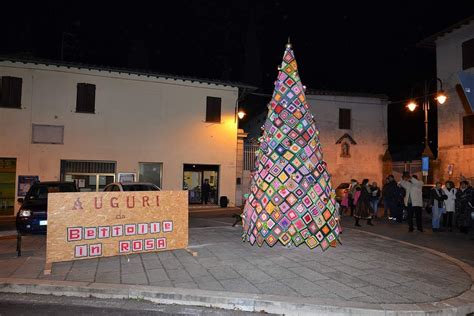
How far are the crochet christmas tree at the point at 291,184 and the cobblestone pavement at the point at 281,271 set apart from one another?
43 centimetres

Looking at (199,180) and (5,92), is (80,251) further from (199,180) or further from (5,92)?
Answer: (199,180)

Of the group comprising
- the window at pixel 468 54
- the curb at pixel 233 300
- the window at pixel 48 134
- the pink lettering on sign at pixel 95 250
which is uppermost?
the window at pixel 468 54

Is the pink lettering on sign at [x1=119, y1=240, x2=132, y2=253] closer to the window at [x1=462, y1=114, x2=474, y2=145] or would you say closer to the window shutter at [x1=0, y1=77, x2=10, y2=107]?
the window shutter at [x1=0, y1=77, x2=10, y2=107]

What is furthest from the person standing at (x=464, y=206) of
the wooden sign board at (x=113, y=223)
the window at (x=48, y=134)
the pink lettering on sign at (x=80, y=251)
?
the window at (x=48, y=134)

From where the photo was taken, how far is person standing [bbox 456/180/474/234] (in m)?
11.0

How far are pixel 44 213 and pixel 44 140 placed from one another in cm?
916

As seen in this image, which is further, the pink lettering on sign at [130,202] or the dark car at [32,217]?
the dark car at [32,217]

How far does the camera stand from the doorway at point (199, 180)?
21.2 m

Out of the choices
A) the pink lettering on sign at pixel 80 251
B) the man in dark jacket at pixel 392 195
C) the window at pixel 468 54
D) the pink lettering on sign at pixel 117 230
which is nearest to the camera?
the pink lettering on sign at pixel 80 251

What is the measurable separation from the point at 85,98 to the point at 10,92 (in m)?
3.27

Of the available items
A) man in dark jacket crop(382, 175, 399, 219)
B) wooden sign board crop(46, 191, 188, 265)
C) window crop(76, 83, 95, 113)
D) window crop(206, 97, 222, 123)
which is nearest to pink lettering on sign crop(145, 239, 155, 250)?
wooden sign board crop(46, 191, 188, 265)

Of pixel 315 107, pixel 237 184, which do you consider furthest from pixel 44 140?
pixel 315 107

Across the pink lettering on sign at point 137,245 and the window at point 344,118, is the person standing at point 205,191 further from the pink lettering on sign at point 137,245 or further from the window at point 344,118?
the pink lettering on sign at point 137,245

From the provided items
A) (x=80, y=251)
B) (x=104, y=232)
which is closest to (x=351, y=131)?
(x=104, y=232)
